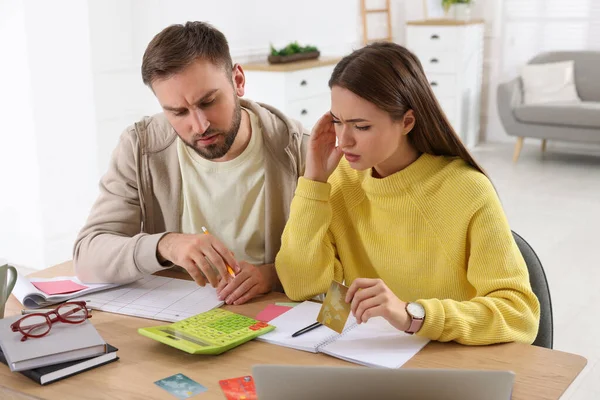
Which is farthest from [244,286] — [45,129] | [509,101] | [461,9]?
[461,9]

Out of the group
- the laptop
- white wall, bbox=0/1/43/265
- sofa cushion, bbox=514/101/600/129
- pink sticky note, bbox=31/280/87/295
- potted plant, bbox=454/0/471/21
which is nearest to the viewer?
the laptop

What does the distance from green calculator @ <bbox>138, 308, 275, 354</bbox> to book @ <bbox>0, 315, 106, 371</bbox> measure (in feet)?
0.34

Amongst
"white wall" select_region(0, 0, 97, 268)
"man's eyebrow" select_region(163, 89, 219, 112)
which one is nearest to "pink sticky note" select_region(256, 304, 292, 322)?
"man's eyebrow" select_region(163, 89, 219, 112)

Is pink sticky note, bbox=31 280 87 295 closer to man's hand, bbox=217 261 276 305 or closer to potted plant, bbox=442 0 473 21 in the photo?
man's hand, bbox=217 261 276 305

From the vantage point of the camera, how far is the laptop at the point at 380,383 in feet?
3.28

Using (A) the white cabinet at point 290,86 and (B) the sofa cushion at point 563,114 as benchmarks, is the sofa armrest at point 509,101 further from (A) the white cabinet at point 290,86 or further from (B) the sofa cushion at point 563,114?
(A) the white cabinet at point 290,86

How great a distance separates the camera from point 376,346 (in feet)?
4.63

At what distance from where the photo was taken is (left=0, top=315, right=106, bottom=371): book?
4.30 ft

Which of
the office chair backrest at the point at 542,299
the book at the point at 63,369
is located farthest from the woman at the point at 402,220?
the book at the point at 63,369

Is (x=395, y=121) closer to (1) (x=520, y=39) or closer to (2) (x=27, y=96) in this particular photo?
(2) (x=27, y=96)

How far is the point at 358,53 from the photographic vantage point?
1.61 meters

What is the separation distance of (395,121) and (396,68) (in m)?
0.11

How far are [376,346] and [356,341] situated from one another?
44 mm

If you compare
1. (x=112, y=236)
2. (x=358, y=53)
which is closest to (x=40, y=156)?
(x=112, y=236)
